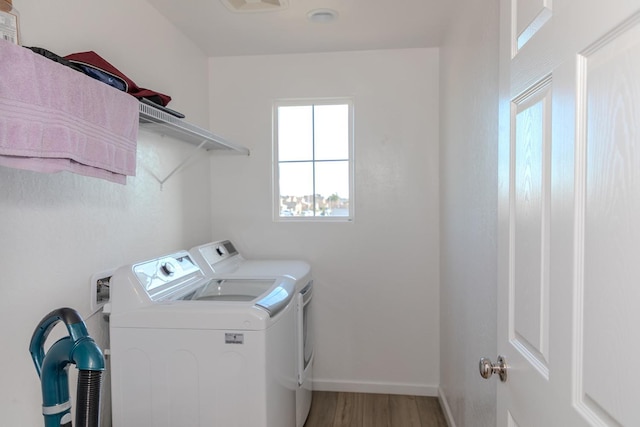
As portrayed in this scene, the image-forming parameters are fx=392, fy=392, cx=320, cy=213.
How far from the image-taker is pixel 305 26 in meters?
2.33

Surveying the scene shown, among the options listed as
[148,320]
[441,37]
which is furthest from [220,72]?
[148,320]

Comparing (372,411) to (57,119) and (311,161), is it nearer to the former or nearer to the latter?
(311,161)

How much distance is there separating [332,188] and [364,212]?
297 millimetres

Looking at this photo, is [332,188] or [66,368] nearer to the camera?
[66,368]

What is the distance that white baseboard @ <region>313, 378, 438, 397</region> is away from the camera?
2.75 meters

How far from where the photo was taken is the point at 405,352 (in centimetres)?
278

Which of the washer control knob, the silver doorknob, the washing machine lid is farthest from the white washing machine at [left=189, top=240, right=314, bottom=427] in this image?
the silver doorknob

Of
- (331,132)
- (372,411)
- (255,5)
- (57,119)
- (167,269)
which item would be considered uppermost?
(255,5)

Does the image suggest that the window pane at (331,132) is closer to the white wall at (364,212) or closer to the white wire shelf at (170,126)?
the white wall at (364,212)

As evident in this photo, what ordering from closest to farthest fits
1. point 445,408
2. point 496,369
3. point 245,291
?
point 496,369 < point 245,291 < point 445,408

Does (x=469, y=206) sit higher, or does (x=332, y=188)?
(x=332, y=188)

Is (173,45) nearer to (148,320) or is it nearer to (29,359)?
(148,320)

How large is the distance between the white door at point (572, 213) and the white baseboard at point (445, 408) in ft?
4.96

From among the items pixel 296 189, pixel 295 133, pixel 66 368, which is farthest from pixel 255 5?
pixel 66 368
